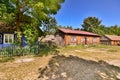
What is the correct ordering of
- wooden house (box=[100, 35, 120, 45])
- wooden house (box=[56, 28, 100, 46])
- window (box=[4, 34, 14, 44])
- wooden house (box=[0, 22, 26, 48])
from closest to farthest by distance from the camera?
wooden house (box=[0, 22, 26, 48]) → window (box=[4, 34, 14, 44]) → wooden house (box=[56, 28, 100, 46]) → wooden house (box=[100, 35, 120, 45])

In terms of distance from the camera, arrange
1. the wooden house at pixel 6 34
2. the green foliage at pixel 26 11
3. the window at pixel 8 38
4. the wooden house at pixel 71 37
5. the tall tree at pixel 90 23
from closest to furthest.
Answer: the green foliage at pixel 26 11
the wooden house at pixel 6 34
the window at pixel 8 38
the wooden house at pixel 71 37
the tall tree at pixel 90 23

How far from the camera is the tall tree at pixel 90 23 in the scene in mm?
81875

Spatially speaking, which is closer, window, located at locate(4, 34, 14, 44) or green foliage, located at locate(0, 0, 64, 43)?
green foliage, located at locate(0, 0, 64, 43)

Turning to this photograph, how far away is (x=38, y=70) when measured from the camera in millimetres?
11500

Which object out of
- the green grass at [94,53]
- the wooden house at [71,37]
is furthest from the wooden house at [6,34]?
the wooden house at [71,37]

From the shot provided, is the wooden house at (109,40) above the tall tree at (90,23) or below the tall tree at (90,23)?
below

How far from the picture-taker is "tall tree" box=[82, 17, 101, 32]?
8188cm

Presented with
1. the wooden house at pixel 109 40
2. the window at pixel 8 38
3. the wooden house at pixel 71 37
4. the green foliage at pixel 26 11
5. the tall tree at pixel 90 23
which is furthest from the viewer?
the tall tree at pixel 90 23

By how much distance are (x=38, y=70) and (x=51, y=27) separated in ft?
52.9

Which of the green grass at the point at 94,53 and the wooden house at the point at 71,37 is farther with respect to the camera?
the wooden house at the point at 71,37

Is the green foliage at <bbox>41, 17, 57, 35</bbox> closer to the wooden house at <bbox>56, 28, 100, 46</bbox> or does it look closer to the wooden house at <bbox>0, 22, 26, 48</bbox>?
the wooden house at <bbox>0, 22, 26, 48</bbox>

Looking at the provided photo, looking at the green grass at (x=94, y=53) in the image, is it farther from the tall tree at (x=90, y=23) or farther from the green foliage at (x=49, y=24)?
the tall tree at (x=90, y=23)

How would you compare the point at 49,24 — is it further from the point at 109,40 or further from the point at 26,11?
the point at 109,40

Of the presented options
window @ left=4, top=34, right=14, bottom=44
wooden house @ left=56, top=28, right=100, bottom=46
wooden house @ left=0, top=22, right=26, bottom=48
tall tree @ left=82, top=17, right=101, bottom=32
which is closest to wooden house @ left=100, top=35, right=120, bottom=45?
wooden house @ left=56, top=28, right=100, bottom=46
